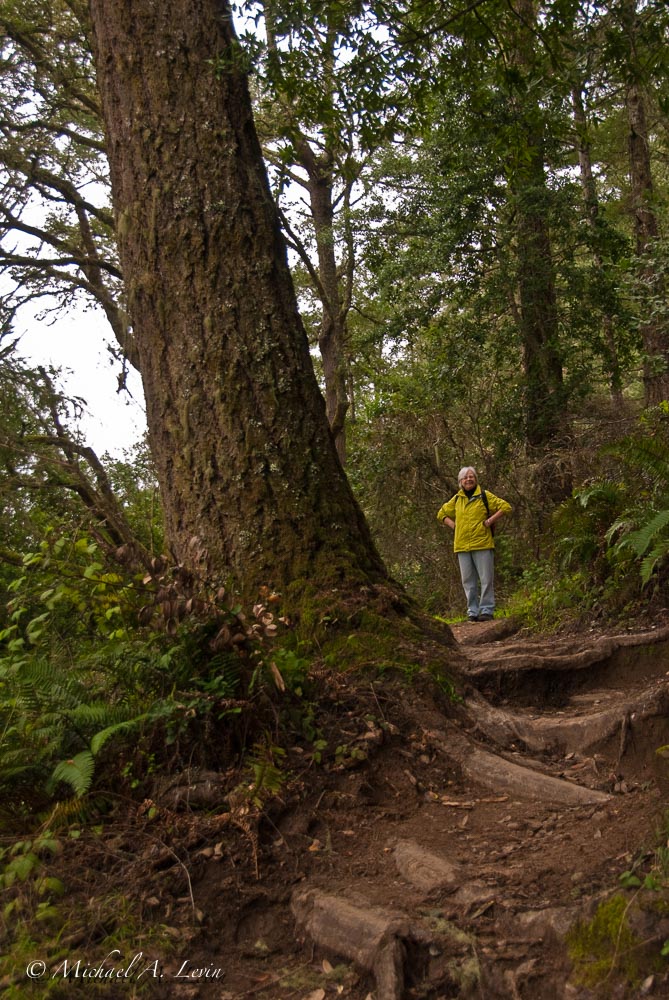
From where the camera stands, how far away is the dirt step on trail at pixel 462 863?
2.84 m

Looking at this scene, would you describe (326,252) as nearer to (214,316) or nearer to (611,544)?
(611,544)

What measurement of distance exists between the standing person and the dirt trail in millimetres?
4973

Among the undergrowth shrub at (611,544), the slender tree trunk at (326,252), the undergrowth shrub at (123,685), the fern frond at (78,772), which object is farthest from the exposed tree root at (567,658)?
the slender tree trunk at (326,252)

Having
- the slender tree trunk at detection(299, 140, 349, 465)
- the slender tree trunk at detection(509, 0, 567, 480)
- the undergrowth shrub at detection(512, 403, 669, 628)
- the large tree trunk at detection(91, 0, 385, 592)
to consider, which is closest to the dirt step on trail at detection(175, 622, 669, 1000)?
the large tree trunk at detection(91, 0, 385, 592)

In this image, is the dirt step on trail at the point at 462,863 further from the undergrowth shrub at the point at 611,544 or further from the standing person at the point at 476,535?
the standing person at the point at 476,535

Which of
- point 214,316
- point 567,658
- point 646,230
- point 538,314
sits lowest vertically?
point 567,658

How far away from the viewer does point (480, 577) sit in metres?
10.4

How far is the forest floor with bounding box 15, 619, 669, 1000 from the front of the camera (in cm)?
282

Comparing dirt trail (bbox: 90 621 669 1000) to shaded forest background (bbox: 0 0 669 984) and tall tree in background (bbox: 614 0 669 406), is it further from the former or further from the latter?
tall tree in background (bbox: 614 0 669 406)

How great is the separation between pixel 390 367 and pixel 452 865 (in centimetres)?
1916

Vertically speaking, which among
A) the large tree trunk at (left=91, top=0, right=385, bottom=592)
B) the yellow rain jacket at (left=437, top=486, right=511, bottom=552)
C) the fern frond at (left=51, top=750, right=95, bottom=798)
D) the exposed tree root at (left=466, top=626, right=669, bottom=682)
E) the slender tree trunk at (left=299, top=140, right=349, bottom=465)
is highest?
the slender tree trunk at (left=299, top=140, right=349, bottom=465)

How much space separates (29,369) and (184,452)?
8.71 metres

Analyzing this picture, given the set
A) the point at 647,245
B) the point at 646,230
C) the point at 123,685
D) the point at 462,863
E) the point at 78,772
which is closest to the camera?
the point at 78,772

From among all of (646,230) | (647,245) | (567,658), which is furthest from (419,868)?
(646,230)
